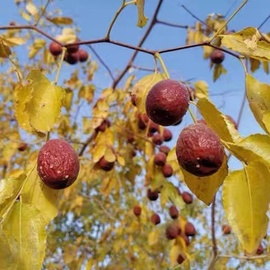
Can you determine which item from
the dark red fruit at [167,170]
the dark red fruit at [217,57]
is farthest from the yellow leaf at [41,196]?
the dark red fruit at [217,57]

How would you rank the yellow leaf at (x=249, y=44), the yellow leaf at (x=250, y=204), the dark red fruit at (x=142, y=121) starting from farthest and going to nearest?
the dark red fruit at (x=142, y=121) < the yellow leaf at (x=249, y=44) < the yellow leaf at (x=250, y=204)

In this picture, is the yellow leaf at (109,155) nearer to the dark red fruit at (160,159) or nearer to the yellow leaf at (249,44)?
the dark red fruit at (160,159)

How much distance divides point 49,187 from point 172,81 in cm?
33

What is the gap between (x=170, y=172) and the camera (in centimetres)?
278

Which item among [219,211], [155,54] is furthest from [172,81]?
[219,211]

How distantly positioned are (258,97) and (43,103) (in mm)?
465

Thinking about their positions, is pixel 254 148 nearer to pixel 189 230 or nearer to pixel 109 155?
pixel 109 155

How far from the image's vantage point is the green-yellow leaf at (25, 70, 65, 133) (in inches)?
42.6

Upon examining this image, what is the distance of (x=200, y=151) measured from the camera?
839 millimetres

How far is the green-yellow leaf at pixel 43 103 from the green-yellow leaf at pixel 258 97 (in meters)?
0.41

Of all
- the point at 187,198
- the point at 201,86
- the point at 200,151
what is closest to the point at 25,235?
the point at 200,151

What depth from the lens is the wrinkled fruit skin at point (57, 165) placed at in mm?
973

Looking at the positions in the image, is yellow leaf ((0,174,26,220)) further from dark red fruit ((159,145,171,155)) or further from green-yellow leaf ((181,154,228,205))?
dark red fruit ((159,145,171,155))

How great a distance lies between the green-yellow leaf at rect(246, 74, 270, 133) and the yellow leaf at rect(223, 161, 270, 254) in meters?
0.18
